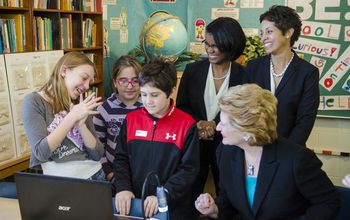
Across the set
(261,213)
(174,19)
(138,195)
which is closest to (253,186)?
(261,213)

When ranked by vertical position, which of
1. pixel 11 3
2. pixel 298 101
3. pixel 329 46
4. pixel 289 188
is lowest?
pixel 289 188

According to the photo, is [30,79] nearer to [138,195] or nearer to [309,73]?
[138,195]

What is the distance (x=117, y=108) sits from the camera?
2002 millimetres

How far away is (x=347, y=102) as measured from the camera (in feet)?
10.7

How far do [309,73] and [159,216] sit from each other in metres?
1.11

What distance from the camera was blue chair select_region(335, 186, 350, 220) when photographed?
1.46m

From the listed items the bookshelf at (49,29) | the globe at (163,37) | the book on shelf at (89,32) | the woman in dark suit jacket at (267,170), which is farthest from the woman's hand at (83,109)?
the book on shelf at (89,32)

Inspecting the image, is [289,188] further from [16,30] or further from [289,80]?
[16,30]

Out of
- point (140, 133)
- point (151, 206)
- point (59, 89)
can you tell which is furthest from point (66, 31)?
point (151, 206)

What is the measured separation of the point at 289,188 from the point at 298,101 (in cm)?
71

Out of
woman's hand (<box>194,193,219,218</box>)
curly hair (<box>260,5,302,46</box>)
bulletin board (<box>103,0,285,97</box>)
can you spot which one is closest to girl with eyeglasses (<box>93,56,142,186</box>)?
woman's hand (<box>194,193,219,218</box>)

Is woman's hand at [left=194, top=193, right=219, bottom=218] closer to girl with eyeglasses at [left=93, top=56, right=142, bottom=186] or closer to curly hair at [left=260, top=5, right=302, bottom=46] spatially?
girl with eyeglasses at [left=93, top=56, right=142, bottom=186]

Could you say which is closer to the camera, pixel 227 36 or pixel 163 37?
pixel 227 36

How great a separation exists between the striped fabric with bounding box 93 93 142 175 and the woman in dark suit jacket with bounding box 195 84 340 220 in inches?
28.3
